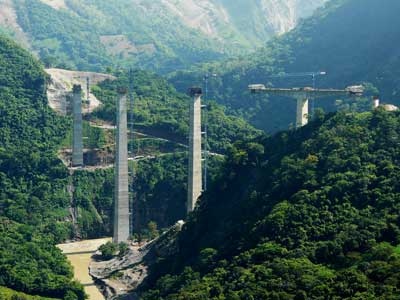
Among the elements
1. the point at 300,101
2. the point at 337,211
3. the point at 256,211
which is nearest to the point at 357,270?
the point at 337,211

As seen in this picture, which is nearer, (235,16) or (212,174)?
(212,174)

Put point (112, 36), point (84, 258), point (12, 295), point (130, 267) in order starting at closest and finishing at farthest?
point (12, 295) < point (130, 267) < point (84, 258) < point (112, 36)

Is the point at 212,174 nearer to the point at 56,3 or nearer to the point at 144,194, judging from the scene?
the point at 144,194

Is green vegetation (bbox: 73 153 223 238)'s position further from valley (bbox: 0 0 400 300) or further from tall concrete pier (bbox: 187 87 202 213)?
tall concrete pier (bbox: 187 87 202 213)

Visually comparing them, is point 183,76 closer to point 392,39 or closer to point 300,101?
point 392,39

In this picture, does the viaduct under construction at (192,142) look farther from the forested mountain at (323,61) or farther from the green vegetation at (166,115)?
the forested mountain at (323,61)

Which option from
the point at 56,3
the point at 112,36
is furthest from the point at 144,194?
the point at 56,3
